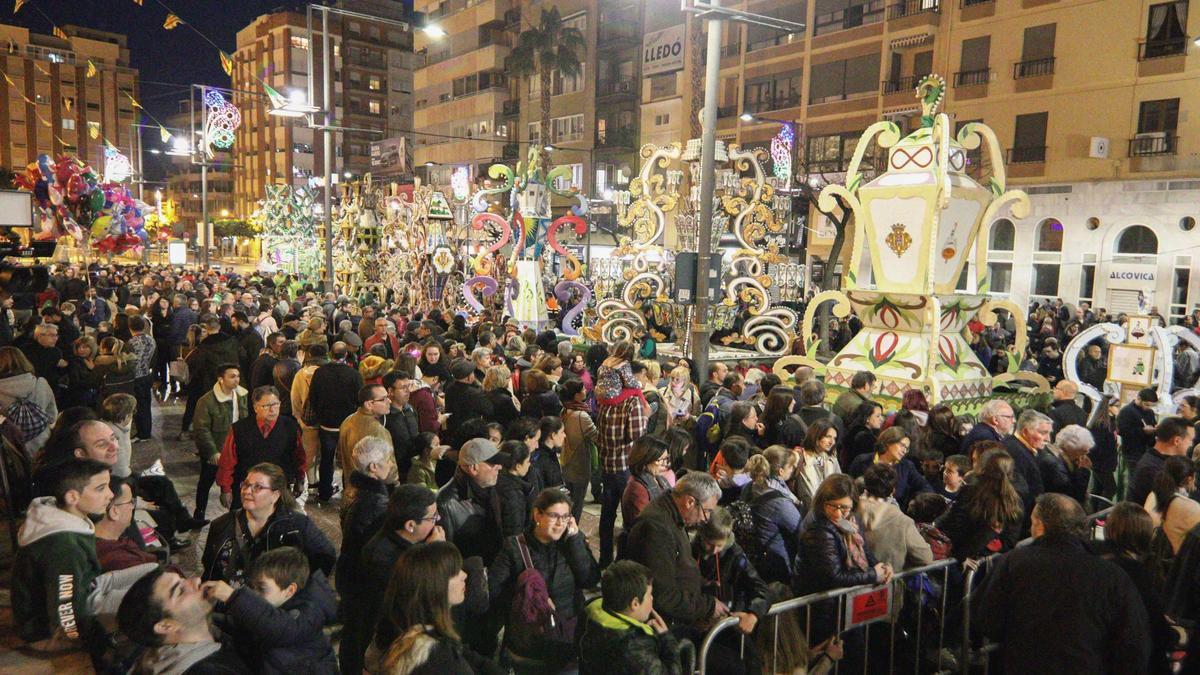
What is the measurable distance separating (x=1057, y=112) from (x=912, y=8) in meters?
7.54

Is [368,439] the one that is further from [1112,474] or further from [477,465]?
[1112,474]

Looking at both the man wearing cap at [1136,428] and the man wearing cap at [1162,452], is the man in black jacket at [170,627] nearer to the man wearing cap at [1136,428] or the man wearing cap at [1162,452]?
the man wearing cap at [1162,452]

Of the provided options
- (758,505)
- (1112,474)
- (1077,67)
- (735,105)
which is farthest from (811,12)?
(758,505)

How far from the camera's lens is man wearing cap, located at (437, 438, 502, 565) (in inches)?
186

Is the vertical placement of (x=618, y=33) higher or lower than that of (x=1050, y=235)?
higher

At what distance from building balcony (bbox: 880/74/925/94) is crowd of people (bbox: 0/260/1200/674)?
26453 mm

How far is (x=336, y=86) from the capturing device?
3000 inches

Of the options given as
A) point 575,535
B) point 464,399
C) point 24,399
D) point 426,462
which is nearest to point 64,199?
point 24,399

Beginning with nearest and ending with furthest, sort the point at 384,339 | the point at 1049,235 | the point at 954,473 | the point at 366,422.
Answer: the point at 954,473
the point at 366,422
the point at 384,339
the point at 1049,235

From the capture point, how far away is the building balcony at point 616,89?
44344 millimetres

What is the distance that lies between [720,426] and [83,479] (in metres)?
4.86

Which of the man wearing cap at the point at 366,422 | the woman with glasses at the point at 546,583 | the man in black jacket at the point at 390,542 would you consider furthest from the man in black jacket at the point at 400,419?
the woman with glasses at the point at 546,583

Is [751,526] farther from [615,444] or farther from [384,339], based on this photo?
[384,339]

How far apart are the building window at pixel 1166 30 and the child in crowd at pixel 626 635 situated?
90.7ft
